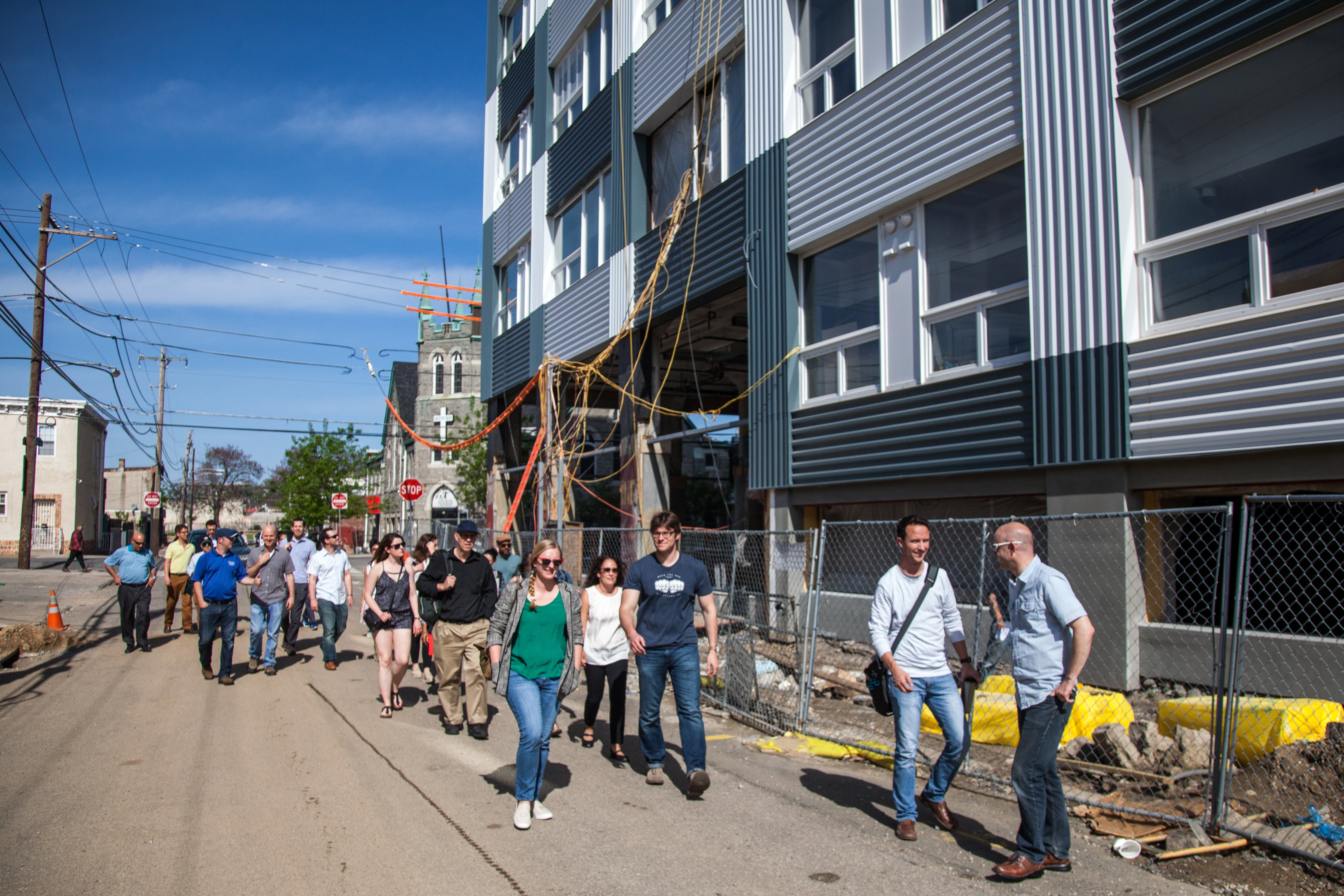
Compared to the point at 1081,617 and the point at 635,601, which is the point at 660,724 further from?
the point at 1081,617

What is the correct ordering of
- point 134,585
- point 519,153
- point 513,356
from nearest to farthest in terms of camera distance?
point 134,585 → point 513,356 → point 519,153

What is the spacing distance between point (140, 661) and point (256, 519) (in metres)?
116

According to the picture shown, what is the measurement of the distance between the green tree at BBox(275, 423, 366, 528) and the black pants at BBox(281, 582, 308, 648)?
25386 mm

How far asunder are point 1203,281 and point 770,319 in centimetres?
547

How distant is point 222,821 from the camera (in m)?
5.14

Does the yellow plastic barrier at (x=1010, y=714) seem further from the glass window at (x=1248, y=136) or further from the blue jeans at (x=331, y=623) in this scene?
the blue jeans at (x=331, y=623)

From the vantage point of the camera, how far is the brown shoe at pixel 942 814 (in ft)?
16.5

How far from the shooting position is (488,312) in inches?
901

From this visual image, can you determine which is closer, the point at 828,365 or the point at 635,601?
the point at 635,601

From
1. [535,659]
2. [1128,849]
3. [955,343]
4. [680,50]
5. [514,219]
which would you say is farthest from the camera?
[514,219]

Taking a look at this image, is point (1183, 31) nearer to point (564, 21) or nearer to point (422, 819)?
point (422, 819)

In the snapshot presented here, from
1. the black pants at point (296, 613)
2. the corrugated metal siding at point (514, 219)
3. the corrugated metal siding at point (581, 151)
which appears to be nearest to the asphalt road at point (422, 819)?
the black pants at point (296, 613)

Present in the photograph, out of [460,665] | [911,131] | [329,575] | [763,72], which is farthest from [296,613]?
[911,131]

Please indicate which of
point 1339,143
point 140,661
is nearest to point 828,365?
point 1339,143
